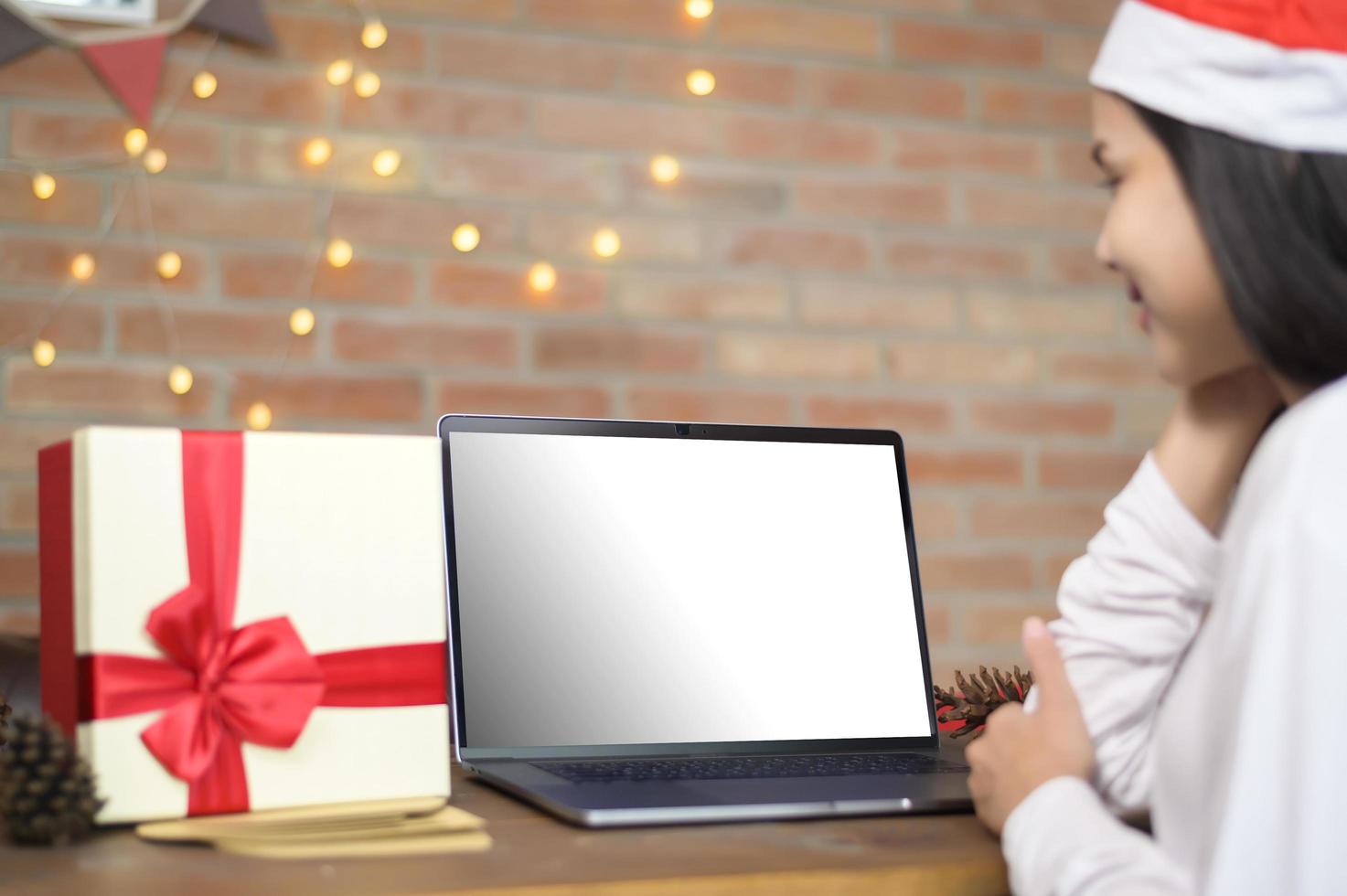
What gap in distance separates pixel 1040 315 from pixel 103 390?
126 centimetres

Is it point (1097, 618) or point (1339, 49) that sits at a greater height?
point (1339, 49)

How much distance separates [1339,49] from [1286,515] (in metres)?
0.26

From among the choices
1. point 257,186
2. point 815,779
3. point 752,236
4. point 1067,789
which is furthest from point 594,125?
point 1067,789

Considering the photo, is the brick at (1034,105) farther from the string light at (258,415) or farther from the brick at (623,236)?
the string light at (258,415)

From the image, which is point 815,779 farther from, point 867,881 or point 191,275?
point 191,275

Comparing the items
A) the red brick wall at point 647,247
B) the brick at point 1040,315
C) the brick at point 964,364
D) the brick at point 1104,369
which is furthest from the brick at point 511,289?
the brick at point 1104,369

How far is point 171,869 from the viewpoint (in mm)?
658

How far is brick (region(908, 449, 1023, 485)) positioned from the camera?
1.84m

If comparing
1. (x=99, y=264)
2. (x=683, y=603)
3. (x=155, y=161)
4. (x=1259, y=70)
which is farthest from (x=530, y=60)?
(x=1259, y=70)

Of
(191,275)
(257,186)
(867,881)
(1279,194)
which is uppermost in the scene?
(257,186)

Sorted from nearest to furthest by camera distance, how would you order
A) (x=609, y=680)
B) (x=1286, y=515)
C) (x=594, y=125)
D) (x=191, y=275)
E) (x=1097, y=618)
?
(x=1286, y=515)
(x=1097, y=618)
(x=609, y=680)
(x=191, y=275)
(x=594, y=125)

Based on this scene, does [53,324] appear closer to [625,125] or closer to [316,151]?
[316,151]

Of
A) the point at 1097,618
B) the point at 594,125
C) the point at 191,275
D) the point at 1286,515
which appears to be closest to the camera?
the point at 1286,515

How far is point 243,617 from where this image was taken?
2.53 feet
